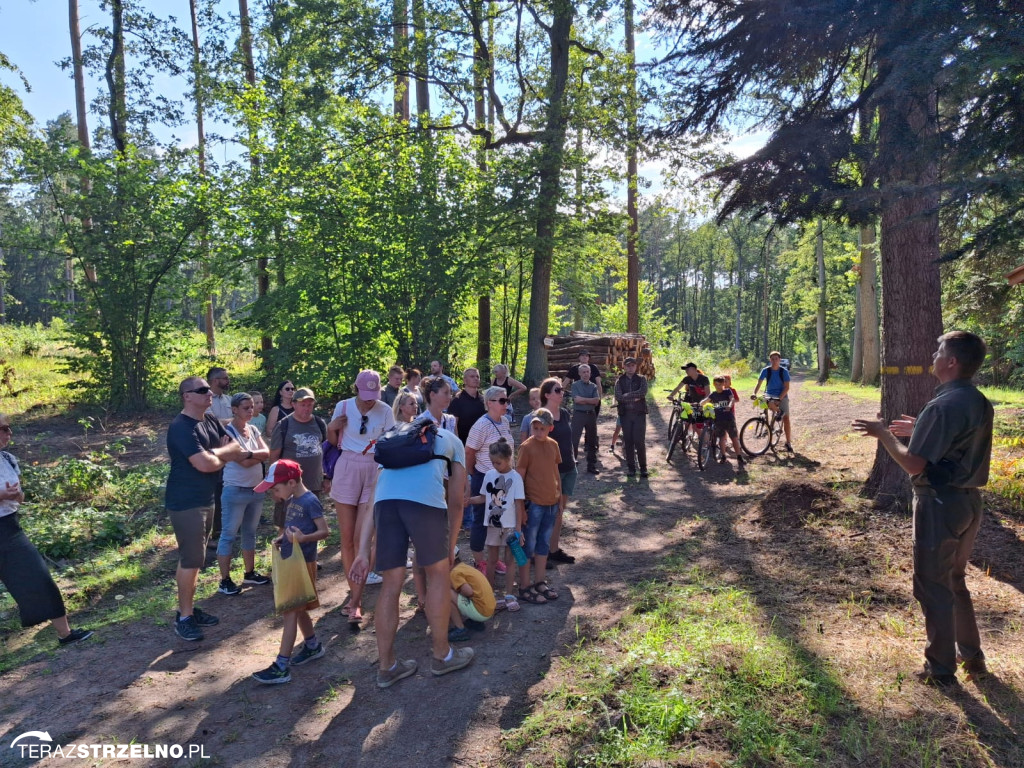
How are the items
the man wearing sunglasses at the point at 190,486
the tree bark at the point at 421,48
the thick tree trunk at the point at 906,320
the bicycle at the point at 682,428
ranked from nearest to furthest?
the man wearing sunglasses at the point at 190,486 < the thick tree trunk at the point at 906,320 < the bicycle at the point at 682,428 < the tree bark at the point at 421,48

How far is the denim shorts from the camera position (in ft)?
18.9

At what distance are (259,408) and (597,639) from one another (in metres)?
4.90

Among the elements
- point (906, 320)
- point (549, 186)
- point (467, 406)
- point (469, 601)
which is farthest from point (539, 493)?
point (549, 186)

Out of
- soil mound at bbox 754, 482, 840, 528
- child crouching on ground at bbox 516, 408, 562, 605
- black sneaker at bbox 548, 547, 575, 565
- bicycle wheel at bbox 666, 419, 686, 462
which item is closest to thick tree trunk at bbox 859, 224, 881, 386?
bicycle wheel at bbox 666, 419, 686, 462

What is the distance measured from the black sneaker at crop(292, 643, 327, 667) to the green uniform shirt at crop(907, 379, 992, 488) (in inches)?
170

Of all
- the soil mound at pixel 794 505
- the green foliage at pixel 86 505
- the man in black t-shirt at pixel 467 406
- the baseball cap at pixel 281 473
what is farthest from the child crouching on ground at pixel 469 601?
the green foliage at pixel 86 505

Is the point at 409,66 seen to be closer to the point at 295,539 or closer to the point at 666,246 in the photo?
the point at 295,539

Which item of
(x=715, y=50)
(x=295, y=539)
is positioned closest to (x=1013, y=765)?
(x=295, y=539)

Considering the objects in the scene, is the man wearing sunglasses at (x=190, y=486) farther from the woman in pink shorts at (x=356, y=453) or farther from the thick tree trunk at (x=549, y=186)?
the thick tree trunk at (x=549, y=186)

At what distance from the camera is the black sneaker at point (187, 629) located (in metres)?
5.15

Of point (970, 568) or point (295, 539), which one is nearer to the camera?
point (295, 539)

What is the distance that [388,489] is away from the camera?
4250mm

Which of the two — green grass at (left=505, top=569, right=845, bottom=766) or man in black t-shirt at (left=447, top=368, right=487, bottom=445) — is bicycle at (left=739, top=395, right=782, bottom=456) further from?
green grass at (left=505, top=569, right=845, bottom=766)

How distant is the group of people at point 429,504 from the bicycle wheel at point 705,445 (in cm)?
476
